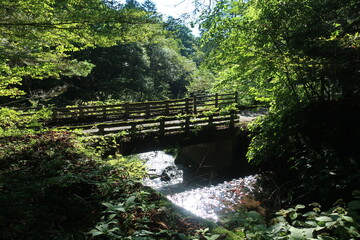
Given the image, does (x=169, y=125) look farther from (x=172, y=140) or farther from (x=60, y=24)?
(x=60, y=24)

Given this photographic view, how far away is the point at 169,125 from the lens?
9898 mm

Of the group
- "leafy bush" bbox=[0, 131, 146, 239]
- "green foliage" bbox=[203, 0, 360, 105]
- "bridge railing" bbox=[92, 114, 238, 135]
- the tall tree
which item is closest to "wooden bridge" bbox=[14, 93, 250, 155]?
"bridge railing" bbox=[92, 114, 238, 135]

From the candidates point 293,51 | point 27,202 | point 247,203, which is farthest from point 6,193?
point 293,51

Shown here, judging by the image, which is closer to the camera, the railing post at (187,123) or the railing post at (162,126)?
the railing post at (162,126)

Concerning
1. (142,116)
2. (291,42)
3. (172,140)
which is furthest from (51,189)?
(142,116)

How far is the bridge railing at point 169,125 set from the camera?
8.84 m

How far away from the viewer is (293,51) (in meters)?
5.01

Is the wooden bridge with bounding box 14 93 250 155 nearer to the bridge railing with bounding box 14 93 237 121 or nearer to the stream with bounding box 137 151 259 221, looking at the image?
the bridge railing with bounding box 14 93 237 121

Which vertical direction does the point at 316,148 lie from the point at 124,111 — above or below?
above

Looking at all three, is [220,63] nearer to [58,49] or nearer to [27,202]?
[58,49]

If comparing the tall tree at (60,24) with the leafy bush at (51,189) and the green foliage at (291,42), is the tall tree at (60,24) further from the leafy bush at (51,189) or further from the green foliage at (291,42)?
the leafy bush at (51,189)

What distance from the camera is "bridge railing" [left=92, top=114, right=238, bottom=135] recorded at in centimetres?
884

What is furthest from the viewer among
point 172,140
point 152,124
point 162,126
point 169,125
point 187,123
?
point 152,124

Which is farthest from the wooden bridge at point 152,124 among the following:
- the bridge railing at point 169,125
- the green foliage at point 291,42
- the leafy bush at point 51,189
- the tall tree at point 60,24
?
the leafy bush at point 51,189
